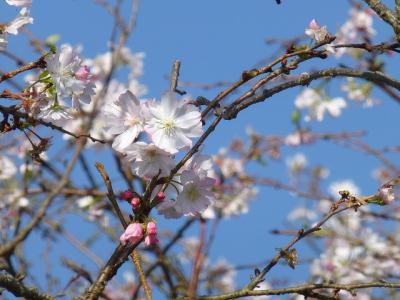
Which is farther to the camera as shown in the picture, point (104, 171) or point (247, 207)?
point (247, 207)

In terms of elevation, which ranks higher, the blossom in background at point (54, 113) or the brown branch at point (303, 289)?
the blossom in background at point (54, 113)

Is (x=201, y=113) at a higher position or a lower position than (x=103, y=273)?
higher

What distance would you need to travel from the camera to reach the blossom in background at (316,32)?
1936 millimetres

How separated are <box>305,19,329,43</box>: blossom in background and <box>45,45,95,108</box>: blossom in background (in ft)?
2.09

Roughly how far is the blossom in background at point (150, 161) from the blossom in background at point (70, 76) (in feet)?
0.90

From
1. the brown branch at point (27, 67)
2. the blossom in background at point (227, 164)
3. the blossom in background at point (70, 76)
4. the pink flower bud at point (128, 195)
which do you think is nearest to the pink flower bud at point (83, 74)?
the blossom in background at point (70, 76)

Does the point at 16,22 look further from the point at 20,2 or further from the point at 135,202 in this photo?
the point at 135,202

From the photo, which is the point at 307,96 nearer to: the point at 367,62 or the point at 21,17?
the point at 367,62

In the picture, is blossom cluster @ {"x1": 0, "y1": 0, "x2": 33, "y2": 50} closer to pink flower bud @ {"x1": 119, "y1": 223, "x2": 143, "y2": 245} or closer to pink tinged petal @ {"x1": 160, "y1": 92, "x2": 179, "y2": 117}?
pink tinged petal @ {"x1": 160, "y1": 92, "x2": 179, "y2": 117}

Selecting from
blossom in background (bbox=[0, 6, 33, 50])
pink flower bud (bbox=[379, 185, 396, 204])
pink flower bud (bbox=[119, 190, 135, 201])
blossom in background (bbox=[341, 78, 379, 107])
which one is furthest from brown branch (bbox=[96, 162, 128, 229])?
blossom in background (bbox=[341, 78, 379, 107])

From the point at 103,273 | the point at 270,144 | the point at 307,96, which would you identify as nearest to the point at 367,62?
the point at 307,96

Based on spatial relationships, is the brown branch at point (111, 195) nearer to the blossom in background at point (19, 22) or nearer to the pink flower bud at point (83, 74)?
the pink flower bud at point (83, 74)

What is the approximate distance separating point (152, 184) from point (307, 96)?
378cm

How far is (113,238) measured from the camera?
415 centimetres
